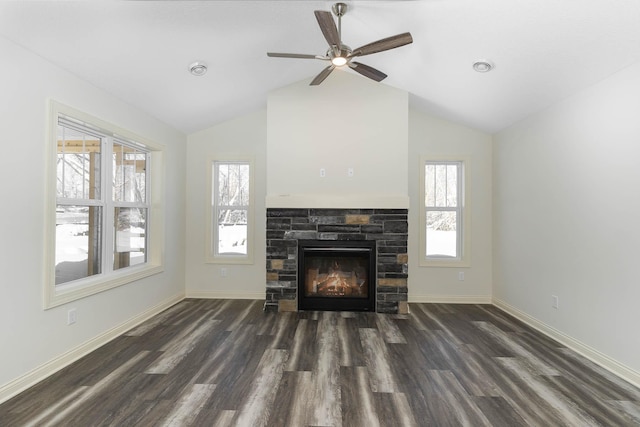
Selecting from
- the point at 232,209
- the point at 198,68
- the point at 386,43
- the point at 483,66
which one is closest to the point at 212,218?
the point at 232,209

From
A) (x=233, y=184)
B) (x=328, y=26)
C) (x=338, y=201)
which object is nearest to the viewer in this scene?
(x=328, y=26)

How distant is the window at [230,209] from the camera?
5.12m

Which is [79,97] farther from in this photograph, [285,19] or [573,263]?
[573,263]

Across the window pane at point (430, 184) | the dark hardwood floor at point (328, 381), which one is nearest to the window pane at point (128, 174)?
the dark hardwood floor at point (328, 381)

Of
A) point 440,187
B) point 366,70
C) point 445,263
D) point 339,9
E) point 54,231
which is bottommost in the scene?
point 445,263

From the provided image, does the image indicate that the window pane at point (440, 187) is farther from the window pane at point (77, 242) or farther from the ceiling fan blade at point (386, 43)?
the window pane at point (77, 242)

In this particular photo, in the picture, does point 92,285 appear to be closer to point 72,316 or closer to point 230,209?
point 72,316

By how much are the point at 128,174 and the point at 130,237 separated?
73cm

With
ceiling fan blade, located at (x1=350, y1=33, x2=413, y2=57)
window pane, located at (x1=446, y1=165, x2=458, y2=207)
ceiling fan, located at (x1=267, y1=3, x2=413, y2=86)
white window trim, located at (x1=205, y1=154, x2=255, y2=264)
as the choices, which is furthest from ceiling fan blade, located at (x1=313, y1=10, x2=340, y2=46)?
window pane, located at (x1=446, y1=165, x2=458, y2=207)

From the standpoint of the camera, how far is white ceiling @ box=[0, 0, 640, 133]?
2.36 meters

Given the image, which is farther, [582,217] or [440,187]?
[440,187]

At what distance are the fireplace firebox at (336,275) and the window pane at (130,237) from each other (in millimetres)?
1956

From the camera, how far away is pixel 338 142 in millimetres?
4441

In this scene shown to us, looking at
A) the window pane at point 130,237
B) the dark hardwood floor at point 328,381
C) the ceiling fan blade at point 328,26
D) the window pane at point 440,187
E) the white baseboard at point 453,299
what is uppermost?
the ceiling fan blade at point 328,26
